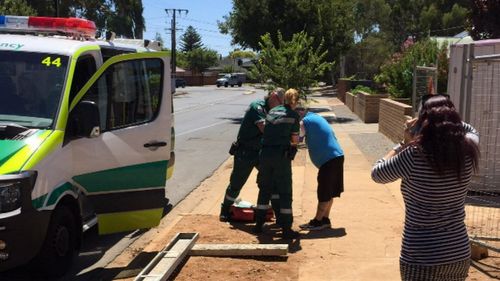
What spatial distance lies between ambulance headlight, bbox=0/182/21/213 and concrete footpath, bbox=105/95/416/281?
4.50 feet

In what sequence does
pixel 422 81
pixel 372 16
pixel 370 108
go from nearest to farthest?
pixel 422 81
pixel 370 108
pixel 372 16

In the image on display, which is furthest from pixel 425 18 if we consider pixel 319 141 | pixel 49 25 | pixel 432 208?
pixel 432 208

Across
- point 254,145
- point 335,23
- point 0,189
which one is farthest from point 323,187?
point 335,23

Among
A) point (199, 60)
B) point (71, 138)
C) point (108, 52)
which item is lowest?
point (71, 138)


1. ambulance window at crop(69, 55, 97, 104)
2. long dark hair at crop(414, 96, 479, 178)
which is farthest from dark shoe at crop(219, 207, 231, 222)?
long dark hair at crop(414, 96, 479, 178)

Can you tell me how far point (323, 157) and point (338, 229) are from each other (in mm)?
900

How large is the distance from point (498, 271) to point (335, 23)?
76.9 feet

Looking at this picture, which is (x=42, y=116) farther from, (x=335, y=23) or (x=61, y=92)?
(x=335, y=23)

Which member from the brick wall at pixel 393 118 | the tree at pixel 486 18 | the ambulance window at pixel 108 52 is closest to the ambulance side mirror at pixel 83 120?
the ambulance window at pixel 108 52

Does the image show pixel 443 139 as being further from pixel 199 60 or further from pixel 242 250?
pixel 199 60

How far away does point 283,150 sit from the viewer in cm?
688

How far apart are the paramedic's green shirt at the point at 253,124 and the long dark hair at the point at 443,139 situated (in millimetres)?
4331

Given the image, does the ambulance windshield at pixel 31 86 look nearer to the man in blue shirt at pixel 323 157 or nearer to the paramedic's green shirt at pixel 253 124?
the paramedic's green shirt at pixel 253 124

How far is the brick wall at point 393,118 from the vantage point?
1499cm
